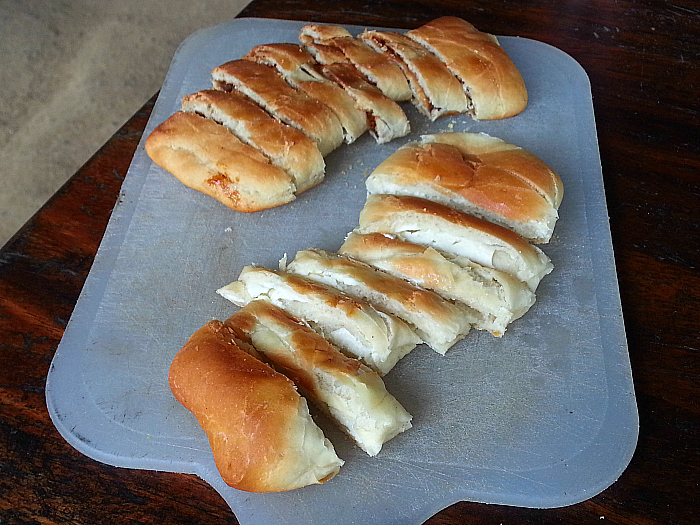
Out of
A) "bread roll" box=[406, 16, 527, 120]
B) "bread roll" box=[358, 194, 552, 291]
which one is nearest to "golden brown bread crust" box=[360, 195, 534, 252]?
"bread roll" box=[358, 194, 552, 291]

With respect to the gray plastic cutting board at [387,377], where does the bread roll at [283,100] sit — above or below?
above

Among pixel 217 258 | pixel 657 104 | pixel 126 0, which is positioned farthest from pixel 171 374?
pixel 126 0

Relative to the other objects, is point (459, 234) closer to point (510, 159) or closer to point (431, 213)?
point (431, 213)

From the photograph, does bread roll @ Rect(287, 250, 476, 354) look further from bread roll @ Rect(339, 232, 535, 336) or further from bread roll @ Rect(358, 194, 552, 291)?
bread roll @ Rect(358, 194, 552, 291)

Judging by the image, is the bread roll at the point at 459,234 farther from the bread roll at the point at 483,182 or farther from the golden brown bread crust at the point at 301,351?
the golden brown bread crust at the point at 301,351

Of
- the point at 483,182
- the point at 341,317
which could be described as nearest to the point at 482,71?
the point at 483,182

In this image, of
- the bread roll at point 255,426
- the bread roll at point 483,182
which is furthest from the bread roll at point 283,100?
the bread roll at point 255,426
